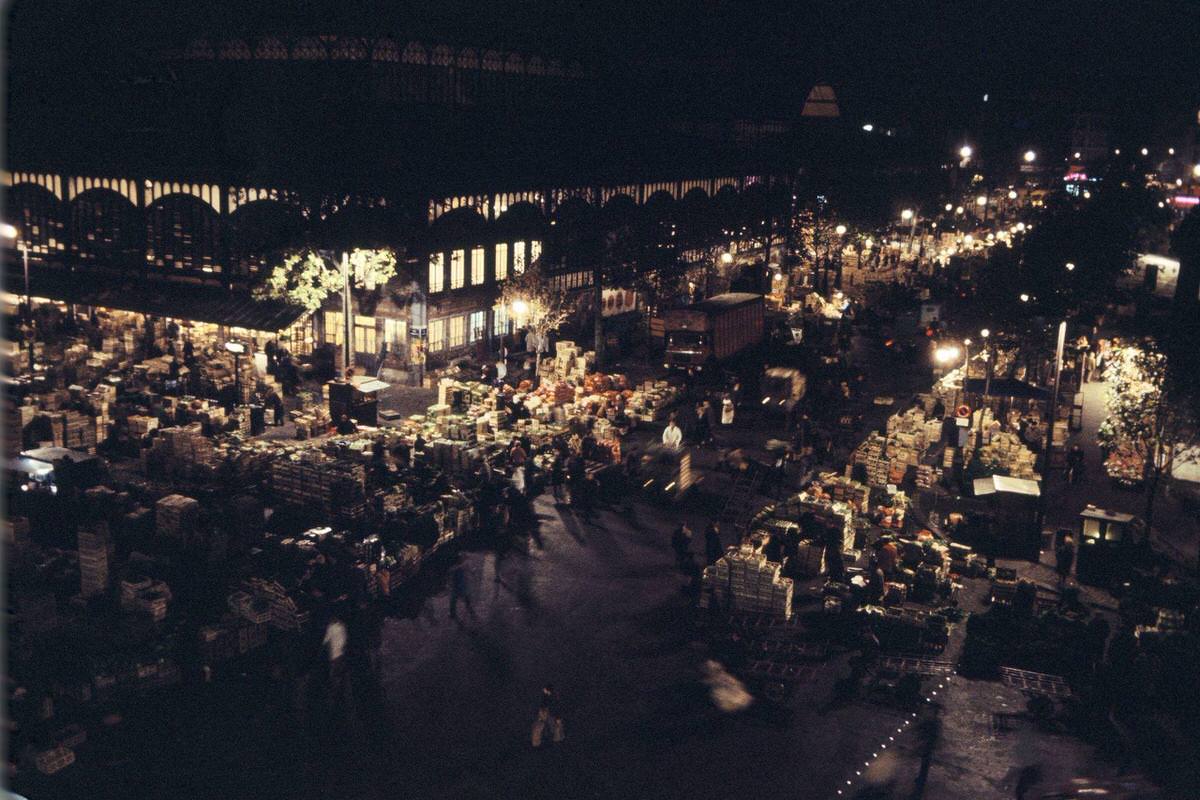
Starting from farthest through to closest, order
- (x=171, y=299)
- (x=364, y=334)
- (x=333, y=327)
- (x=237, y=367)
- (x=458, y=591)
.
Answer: (x=333, y=327) → (x=171, y=299) → (x=364, y=334) → (x=237, y=367) → (x=458, y=591)

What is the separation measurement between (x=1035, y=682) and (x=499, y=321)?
96.0 feet

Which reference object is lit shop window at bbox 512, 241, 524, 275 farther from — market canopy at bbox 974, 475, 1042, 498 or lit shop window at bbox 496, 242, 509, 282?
market canopy at bbox 974, 475, 1042, 498

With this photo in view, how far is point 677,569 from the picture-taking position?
1902 centimetres

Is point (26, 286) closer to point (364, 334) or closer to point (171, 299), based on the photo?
point (171, 299)

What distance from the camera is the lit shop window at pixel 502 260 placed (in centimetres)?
4119

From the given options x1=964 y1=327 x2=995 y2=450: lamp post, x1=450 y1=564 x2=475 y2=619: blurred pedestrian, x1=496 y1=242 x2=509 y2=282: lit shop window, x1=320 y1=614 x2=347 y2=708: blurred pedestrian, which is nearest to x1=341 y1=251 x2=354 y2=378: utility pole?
x1=496 y1=242 x2=509 y2=282: lit shop window

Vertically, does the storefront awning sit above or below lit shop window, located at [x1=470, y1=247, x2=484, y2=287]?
below

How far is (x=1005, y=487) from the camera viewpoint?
20125 millimetres

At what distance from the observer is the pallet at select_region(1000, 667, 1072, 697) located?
1484cm

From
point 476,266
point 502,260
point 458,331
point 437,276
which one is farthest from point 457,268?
point 502,260

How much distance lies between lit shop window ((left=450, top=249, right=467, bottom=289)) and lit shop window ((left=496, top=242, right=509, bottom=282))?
218 centimetres

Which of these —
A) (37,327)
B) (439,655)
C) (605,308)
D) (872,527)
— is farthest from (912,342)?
(37,327)

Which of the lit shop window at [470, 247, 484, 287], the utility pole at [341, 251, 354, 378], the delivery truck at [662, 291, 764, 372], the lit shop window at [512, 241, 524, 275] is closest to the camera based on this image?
the utility pole at [341, 251, 354, 378]

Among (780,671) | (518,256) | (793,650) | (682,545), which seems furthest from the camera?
(518,256)
